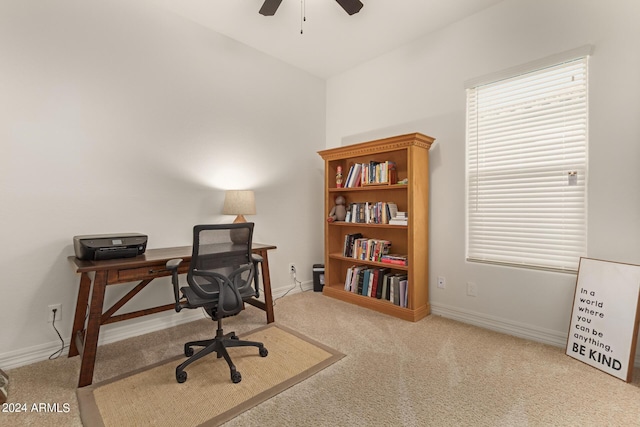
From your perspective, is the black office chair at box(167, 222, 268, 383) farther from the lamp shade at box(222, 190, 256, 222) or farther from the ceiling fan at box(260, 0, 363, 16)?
the ceiling fan at box(260, 0, 363, 16)

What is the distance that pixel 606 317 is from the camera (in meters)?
2.00

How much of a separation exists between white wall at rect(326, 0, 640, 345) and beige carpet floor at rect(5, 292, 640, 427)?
14.3 inches

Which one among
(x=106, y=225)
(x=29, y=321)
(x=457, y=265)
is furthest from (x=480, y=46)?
(x=29, y=321)

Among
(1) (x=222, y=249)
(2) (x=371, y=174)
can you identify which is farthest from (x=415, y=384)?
(2) (x=371, y=174)

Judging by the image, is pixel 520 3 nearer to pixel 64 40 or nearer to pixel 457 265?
pixel 457 265

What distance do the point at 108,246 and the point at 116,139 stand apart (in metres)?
0.97

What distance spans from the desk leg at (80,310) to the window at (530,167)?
318 centimetres

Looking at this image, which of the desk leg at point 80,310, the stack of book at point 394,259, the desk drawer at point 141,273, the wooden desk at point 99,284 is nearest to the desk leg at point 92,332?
the wooden desk at point 99,284

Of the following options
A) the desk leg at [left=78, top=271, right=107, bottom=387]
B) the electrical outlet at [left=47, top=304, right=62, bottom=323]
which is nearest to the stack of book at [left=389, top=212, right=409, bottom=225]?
the desk leg at [left=78, top=271, right=107, bottom=387]

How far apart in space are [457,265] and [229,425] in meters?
2.32

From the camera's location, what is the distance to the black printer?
1.99 meters

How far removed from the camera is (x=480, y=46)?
8.95 ft

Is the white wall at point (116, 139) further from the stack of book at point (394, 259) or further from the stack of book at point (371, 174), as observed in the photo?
the stack of book at point (394, 259)

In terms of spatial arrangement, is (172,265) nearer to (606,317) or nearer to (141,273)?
(141,273)
